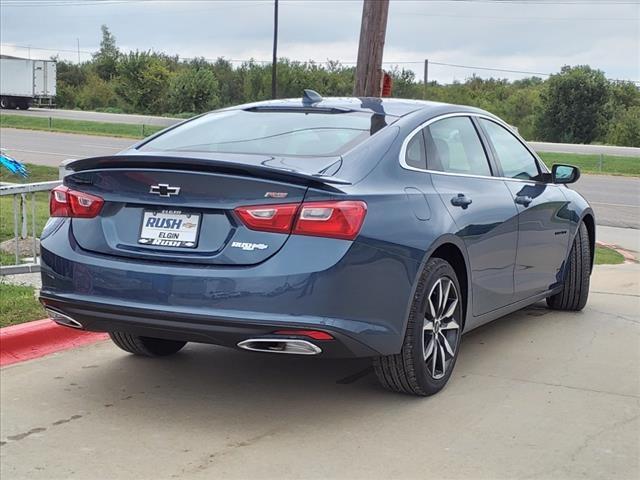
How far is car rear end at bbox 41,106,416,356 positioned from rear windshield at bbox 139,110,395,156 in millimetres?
230

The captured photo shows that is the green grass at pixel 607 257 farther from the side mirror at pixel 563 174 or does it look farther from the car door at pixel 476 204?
the car door at pixel 476 204

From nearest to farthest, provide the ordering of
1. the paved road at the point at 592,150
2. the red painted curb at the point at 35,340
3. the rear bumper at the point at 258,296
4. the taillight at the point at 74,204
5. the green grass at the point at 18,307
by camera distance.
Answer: the rear bumper at the point at 258,296
the taillight at the point at 74,204
the red painted curb at the point at 35,340
the green grass at the point at 18,307
the paved road at the point at 592,150

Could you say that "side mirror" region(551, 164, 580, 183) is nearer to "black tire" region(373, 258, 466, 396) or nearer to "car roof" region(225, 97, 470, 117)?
"car roof" region(225, 97, 470, 117)

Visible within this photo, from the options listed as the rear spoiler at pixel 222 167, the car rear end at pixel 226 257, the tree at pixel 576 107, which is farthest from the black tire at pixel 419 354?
the tree at pixel 576 107

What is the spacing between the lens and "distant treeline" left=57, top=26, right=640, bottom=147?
49656 mm

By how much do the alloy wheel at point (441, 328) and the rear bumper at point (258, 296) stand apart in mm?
373

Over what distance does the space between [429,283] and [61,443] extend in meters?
2.01

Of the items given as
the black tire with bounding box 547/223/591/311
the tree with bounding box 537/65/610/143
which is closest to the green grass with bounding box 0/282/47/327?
the black tire with bounding box 547/223/591/311

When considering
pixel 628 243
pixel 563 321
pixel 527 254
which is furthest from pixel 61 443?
pixel 628 243

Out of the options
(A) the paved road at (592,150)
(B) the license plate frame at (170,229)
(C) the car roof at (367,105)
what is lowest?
(A) the paved road at (592,150)

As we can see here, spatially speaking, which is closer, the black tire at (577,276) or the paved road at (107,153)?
the black tire at (577,276)

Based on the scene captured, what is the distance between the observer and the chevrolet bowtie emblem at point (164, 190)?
160 inches

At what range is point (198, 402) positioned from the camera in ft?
14.9

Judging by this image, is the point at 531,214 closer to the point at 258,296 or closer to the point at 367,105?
the point at 367,105
